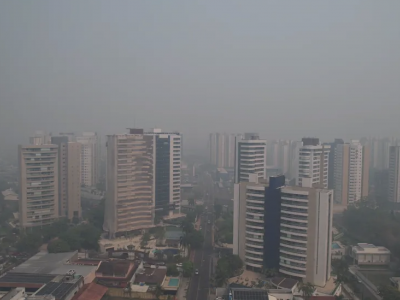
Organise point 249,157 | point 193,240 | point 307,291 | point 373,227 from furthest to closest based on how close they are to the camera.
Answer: point 249,157 < point 373,227 < point 193,240 < point 307,291

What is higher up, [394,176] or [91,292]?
[394,176]

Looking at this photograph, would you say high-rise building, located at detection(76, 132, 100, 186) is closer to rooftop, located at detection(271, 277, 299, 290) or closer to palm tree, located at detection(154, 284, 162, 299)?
palm tree, located at detection(154, 284, 162, 299)

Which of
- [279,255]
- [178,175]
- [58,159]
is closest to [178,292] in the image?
[279,255]

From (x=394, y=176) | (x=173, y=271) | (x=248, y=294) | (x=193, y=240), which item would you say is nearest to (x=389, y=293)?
(x=248, y=294)

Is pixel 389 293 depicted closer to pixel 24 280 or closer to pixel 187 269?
pixel 187 269

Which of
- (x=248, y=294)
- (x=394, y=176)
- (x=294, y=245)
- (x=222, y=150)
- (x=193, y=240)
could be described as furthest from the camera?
(x=222, y=150)

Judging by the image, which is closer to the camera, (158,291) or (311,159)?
(158,291)

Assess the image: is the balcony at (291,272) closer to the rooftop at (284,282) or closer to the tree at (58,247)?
the rooftop at (284,282)

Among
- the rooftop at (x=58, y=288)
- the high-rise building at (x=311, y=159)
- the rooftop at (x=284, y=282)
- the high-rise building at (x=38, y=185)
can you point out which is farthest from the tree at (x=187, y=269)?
the high-rise building at (x=311, y=159)
